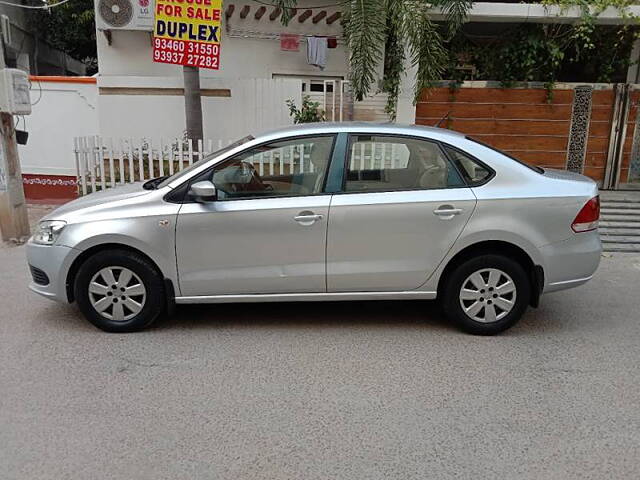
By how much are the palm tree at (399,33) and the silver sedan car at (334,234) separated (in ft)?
11.0

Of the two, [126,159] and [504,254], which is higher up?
[126,159]

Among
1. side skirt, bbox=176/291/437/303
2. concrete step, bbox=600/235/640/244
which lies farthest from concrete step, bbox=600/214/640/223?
side skirt, bbox=176/291/437/303

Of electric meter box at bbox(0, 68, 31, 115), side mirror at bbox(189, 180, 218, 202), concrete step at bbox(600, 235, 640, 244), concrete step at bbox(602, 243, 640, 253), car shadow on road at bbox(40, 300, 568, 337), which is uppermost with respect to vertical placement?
electric meter box at bbox(0, 68, 31, 115)

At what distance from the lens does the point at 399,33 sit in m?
7.54

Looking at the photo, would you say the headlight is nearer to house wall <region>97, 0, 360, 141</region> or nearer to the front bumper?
the front bumper

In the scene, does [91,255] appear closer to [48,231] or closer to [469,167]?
[48,231]

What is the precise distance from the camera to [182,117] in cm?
930

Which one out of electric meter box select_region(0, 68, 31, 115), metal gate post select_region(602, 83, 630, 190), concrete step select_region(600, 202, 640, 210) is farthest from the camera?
metal gate post select_region(602, 83, 630, 190)

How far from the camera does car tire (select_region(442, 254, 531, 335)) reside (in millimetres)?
4281

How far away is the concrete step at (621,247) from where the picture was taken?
7.10 metres

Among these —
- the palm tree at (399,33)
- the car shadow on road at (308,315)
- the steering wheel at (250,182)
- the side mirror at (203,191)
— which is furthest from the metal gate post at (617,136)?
the side mirror at (203,191)

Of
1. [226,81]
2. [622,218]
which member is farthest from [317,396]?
[226,81]

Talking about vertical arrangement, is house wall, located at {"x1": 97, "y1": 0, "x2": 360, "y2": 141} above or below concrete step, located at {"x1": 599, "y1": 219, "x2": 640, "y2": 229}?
above

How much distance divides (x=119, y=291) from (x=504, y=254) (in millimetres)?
3123
